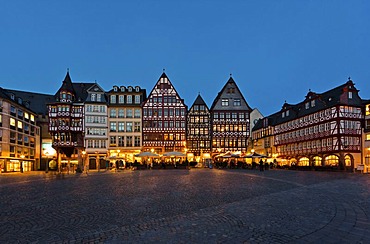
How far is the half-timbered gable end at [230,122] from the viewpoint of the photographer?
62.6 meters

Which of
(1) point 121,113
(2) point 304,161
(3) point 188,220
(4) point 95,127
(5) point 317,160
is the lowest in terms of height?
(2) point 304,161

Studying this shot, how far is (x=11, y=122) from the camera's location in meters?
53.0

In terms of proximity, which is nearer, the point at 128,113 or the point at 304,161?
the point at 304,161

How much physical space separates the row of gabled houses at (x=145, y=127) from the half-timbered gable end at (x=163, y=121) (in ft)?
0.61

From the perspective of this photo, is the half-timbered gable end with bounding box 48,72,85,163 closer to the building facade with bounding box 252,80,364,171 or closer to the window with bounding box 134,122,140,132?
the window with bounding box 134,122,140,132

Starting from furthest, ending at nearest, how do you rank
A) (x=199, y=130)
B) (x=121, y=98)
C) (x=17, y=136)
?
(x=199, y=130)
(x=121, y=98)
(x=17, y=136)

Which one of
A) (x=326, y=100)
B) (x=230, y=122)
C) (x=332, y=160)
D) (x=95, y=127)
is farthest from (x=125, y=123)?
(x=332, y=160)

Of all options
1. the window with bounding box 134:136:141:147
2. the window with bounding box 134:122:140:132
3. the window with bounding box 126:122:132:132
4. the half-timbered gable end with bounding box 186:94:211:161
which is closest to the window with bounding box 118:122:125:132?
the window with bounding box 126:122:132:132

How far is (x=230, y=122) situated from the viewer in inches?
2489

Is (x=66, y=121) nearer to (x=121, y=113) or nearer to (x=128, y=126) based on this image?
(x=121, y=113)

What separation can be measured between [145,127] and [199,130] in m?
10.6

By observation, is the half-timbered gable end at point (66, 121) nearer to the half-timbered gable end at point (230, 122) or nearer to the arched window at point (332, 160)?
the half-timbered gable end at point (230, 122)

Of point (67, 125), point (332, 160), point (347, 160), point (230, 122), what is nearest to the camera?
point (347, 160)

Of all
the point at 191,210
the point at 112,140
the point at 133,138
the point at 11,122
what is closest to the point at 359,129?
the point at 133,138
